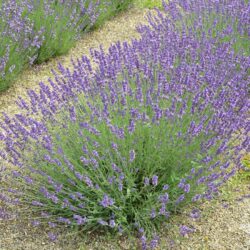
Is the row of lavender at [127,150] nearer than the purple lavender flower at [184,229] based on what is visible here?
No

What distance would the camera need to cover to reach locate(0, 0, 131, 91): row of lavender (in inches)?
171

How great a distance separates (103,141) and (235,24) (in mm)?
2571

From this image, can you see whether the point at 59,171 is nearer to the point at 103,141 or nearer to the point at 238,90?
the point at 103,141

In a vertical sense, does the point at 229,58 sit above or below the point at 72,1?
below

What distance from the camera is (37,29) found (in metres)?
4.89

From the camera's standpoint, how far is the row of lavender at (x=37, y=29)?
434 centimetres

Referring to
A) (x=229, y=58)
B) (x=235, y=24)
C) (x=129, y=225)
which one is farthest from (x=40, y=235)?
(x=235, y=24)

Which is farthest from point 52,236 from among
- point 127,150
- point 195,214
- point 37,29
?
point 37,29

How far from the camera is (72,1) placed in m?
5.50

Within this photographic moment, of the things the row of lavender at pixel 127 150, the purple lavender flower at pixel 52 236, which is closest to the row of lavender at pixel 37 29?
the row of lavender at pixel 127 150

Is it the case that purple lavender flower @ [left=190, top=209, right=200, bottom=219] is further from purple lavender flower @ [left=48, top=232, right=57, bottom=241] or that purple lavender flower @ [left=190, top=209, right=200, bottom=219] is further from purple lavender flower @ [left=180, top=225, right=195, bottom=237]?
purple lavender flower @ [left=48, top=232, right=57, bottom=241]

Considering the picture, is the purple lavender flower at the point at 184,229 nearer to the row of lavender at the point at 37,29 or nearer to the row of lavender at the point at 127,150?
the row of lavender at the point at 127,150

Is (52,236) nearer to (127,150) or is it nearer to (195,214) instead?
(127,150)

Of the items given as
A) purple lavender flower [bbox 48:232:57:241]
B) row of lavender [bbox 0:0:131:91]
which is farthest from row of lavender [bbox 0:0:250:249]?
row of lavender [bbox 0:0:131:91]
